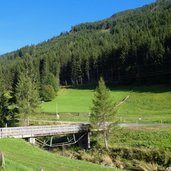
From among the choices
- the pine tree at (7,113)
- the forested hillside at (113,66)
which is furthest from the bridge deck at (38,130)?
the forested hillside at (113,66)

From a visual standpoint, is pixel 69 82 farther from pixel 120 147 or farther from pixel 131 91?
pixel 120 147

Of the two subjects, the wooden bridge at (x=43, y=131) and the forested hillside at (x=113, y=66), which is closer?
the wooden bridge at (x=43, y=131)

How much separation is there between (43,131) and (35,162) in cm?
1915

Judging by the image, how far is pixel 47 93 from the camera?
336 feet

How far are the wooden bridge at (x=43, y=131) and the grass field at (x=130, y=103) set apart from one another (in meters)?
14.6

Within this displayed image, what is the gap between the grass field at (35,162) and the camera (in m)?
26.3

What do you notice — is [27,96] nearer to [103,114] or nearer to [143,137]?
[103,114]

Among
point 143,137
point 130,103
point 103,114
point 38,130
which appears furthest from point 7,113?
point 130,103

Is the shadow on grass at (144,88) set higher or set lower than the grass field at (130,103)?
higher

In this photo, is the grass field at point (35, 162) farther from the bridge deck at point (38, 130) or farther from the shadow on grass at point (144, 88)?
the shadow on grass at point (144, 88)

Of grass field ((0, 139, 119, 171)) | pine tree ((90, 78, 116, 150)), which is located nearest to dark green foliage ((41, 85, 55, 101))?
pine tree ((90, 78, 116, 150))

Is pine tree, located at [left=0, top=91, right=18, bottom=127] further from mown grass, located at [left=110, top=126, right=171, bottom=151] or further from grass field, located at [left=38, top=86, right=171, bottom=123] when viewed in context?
mown grass, located at [left=110, top=126, right=171, bottom=151]

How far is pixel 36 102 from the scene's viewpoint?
69.1 m

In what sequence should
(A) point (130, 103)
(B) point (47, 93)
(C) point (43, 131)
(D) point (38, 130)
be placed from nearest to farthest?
(D) point (38, 130) < (C) point (43, 131) < (A) point (130, 103) < (B) point (47, 93)
